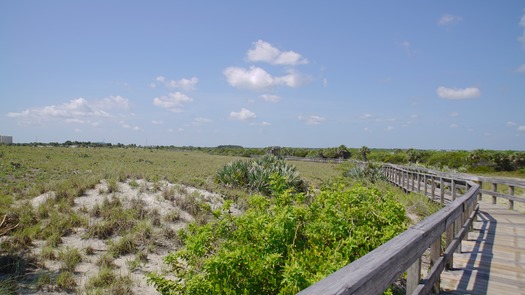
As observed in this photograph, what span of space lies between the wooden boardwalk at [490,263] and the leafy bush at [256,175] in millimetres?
7538

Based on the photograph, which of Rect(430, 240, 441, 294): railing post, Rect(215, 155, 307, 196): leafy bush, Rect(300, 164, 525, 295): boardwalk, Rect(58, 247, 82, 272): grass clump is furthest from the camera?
Rect(215, 155, 307, 196): leafy bush

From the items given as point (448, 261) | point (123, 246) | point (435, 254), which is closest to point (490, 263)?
point (448, 261)

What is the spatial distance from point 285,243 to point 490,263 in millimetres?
3663

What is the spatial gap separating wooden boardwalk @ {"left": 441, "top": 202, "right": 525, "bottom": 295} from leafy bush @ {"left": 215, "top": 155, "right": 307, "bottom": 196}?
754cm

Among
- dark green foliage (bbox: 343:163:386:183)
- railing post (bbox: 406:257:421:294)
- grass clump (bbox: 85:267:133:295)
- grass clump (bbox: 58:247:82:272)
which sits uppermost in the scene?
railing post (bbox: 406:257:421:294)

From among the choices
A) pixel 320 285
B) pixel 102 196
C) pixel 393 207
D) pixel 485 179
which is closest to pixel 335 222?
pixel 393 207

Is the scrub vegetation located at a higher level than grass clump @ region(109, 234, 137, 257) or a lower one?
higher

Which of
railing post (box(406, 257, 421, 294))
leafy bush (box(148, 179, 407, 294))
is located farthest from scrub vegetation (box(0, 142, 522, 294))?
railing post (box(406, 257, 421, 294))

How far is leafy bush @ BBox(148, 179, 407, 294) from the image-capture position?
3.43 meters

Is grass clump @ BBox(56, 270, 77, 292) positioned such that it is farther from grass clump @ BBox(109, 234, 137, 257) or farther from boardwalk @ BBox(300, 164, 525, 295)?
boardwalk @ BBox(300, 164, 525, 295)

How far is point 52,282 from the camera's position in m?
6.52

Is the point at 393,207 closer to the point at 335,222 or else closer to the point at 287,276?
the point at 335,222

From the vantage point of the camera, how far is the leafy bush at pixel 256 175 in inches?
568

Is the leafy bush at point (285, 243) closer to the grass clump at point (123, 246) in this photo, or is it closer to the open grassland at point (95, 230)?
the open grassland at point (95, 230)
